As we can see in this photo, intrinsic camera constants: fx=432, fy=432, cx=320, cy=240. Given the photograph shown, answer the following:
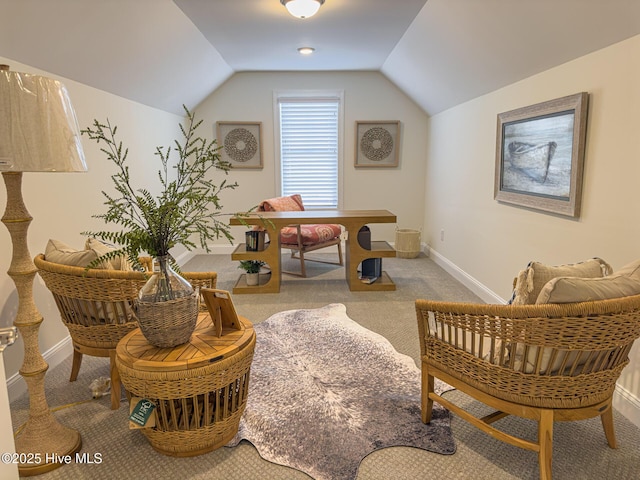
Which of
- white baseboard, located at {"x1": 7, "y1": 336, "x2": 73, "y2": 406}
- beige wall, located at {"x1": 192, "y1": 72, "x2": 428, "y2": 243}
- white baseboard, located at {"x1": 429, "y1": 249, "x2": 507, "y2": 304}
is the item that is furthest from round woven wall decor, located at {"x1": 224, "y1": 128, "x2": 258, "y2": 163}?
white baseboard, located at {"x1": 7, "y1": 336, "x2": 73, "y2": 406}

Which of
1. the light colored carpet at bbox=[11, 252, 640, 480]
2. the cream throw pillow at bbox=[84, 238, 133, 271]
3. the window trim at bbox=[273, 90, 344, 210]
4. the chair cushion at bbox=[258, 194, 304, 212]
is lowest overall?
the light colored carpet at bbox=[11, 252, 640, 480]

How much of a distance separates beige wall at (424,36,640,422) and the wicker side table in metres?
1.85

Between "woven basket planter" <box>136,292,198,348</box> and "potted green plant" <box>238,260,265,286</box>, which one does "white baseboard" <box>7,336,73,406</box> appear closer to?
"woven basket planter" <box>136,292,198,348</box>

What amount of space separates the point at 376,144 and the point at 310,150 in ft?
2.85

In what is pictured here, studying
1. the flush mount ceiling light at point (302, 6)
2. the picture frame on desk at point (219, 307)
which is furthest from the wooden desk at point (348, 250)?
the picture frame on desk at point (219, 307)

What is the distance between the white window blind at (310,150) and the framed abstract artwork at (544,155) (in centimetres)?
261

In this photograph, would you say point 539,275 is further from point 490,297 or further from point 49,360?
point 49,360

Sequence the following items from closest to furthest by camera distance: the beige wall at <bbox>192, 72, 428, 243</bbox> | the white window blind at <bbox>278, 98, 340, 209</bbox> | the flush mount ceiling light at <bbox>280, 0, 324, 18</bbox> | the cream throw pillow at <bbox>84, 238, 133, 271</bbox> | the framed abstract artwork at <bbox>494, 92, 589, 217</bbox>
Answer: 1. the cream throw pillow at <bbox>84, 238, 133, 271</bbox>
2. the framed abstract artwork at <bbox>494, 92, 589, 217</bbox>
3. the flush mount ceiling light at <bbox>280, 0, 324, 18</bbox>
4. the beige wall at <bbox>192, 72, 428, 243</bbox>
5. the white window blind at <bbox>278, 98, 340, 209</bbox>

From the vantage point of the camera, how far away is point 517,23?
262 cm

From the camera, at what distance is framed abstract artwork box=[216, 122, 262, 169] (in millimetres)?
5527

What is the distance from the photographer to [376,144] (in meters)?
5.61

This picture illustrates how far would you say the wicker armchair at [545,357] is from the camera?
4.76 feet

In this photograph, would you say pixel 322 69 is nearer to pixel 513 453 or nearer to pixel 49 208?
pixel 49 208

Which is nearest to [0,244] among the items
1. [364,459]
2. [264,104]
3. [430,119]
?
[364,459]
